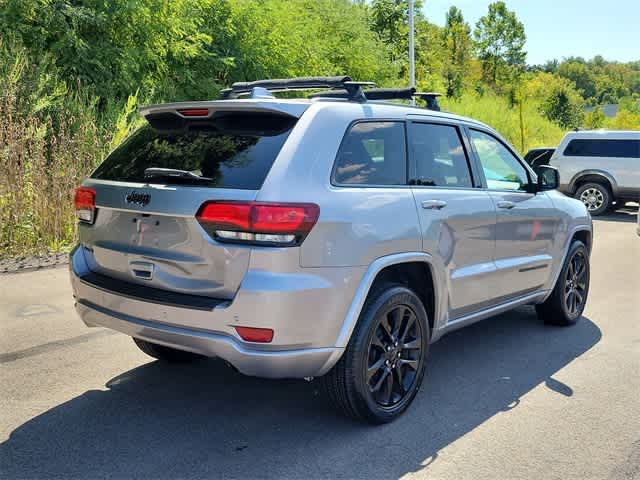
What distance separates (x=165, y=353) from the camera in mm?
4719

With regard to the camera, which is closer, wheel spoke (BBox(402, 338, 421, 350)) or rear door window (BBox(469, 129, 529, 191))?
wheel spoke (BBox(402, 338, 421, 350))

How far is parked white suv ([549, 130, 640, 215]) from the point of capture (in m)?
15.4

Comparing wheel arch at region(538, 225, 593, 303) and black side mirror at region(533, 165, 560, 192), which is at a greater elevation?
black side mirror at region(533, 165, 560, 192)

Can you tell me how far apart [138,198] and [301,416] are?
61.3 inches

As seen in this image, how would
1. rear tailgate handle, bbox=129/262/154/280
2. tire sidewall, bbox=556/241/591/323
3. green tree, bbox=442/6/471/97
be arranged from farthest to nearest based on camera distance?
1. green tree, bbox=442/6/471/97
2. tire sidewall, bbox=556/241/591/323
3. rear tailgate handle, bbox=129/262/154/280

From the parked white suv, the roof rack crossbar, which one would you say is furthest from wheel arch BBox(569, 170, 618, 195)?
the roof rack crossbar

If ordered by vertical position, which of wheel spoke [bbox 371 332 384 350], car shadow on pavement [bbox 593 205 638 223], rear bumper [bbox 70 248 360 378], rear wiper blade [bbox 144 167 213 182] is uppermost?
rear wiper blade [bbox 144 167 213 182]

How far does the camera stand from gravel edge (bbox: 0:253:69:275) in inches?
301

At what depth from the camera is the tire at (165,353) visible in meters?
4.67

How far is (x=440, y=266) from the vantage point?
4.15 metres

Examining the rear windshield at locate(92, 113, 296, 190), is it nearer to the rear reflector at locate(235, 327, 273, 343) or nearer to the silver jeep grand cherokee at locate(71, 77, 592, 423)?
the silver jeep grand cherokee at locate(71, 77, 592, 423)

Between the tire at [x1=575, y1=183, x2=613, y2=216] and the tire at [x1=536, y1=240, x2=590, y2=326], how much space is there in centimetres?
1031

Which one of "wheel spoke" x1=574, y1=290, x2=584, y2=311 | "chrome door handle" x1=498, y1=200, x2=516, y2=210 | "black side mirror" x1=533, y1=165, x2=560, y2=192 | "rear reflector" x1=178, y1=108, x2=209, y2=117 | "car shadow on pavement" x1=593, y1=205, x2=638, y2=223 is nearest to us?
"rear reflector" x1=178, y1=108, x2=209, y2=117

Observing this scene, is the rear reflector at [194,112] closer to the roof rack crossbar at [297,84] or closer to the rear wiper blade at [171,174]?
the rear wiper blade at [171,174]
